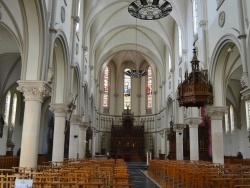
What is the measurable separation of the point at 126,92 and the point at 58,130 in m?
28.9

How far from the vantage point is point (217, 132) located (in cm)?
1655

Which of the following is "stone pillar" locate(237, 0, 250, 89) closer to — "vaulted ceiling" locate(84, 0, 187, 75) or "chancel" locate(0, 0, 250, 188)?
"chancel" locate(0, 0, 250, 188)

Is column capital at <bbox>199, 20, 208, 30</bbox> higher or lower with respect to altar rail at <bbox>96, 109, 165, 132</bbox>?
higher

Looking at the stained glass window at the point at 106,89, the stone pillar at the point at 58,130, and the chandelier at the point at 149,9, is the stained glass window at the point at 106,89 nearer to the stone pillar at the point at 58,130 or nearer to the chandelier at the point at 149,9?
the chandelier at the point at 149,9

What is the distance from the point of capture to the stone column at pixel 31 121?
11617 mm

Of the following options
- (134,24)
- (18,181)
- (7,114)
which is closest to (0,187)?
(18,181)

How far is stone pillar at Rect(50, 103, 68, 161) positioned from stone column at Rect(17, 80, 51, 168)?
443 cm

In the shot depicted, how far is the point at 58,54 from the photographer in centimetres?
1703

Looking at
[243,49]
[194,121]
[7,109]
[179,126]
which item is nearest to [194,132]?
[194,121]

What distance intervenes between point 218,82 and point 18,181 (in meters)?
14.5

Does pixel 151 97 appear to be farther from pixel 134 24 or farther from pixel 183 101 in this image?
pixel 183 101

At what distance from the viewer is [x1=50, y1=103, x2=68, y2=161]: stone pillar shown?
54.2ft

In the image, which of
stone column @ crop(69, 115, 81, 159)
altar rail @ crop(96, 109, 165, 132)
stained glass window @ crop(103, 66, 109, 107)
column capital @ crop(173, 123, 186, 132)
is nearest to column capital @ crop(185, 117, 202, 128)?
column capital @ crop(173, 123, 186, 132)

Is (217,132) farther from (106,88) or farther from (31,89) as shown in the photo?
(106,88)
